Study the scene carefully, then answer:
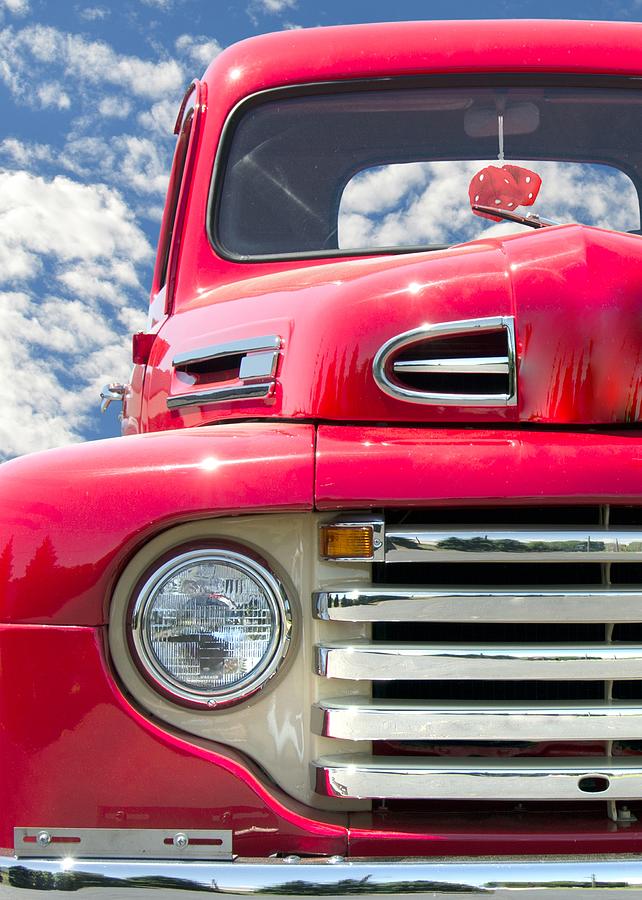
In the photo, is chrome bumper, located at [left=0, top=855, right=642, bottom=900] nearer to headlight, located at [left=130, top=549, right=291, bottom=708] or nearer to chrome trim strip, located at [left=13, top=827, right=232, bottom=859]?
chrome trim strip, located at [left=13, top=827, right=232, bottom=859]

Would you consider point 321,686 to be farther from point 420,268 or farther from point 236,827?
point 420,268

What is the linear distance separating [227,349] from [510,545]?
3.16 feet

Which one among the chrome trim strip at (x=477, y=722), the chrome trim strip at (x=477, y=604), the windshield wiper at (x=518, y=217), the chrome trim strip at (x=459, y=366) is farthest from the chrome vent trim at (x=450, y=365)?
the windshield wiper at (x=518, y=217)

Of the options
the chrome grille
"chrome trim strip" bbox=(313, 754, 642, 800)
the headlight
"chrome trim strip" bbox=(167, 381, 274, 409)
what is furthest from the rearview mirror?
"chrome trim strip" bbox=(313, 754, 642, 800)

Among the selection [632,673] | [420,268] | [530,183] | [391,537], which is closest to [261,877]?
[391,537]

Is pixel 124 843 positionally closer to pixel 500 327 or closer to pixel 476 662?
pixel 476 662

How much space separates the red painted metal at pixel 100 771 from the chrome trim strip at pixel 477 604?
330 millimetres

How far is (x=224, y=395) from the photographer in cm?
232

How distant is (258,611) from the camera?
5.66 feet

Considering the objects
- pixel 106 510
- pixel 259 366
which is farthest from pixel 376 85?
pixel 106 510

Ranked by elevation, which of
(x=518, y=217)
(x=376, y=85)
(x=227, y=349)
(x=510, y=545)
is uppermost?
(x=376, y=85)

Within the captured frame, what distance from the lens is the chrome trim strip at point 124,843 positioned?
5.45ft

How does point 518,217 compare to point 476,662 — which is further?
point 518,217

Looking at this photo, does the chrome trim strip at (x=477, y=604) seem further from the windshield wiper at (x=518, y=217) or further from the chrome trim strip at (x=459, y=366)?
the windshield wiper at (x=518, y=217)
